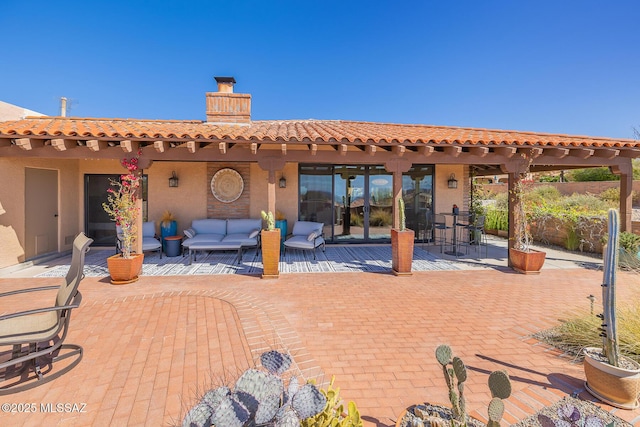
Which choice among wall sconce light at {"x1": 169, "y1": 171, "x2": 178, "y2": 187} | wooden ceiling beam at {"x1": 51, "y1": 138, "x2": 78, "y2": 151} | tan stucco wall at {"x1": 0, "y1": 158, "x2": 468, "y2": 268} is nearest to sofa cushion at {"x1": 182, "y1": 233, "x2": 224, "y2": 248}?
tan stucco wall at {"x1": 0, "y1": 158, "x2": 468, "y2": 268}

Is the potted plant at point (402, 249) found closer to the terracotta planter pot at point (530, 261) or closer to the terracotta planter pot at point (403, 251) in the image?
the terracotta planter pot at point (403, 251)

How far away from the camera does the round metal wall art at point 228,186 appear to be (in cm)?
977

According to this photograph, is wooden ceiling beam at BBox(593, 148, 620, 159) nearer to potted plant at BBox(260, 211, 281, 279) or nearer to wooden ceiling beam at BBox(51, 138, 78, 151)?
potted plant at BBox(260, 211, 281, 279)

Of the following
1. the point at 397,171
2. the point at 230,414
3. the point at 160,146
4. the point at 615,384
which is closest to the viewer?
the point at 230,414

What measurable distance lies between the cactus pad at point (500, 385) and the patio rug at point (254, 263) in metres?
5.24

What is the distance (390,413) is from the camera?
2371mm

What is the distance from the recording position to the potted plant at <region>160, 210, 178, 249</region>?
8.91 metres

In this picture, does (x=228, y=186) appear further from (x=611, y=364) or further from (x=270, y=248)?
(x=611, y=364)

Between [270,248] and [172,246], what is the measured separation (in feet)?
13.0

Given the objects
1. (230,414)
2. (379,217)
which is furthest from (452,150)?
(230,414)

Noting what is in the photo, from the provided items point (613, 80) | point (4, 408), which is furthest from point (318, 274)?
point (613, 80)

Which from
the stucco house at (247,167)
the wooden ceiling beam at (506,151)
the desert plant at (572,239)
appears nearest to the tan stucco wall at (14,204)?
the stucco house at (247,167)

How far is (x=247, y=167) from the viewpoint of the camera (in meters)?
9.80

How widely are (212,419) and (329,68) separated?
18.2 metres
